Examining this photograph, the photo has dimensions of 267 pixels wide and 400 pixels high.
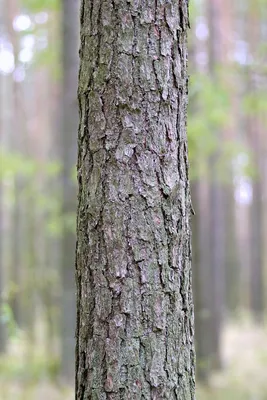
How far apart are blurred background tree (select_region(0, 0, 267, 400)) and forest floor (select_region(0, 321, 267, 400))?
2 cm
